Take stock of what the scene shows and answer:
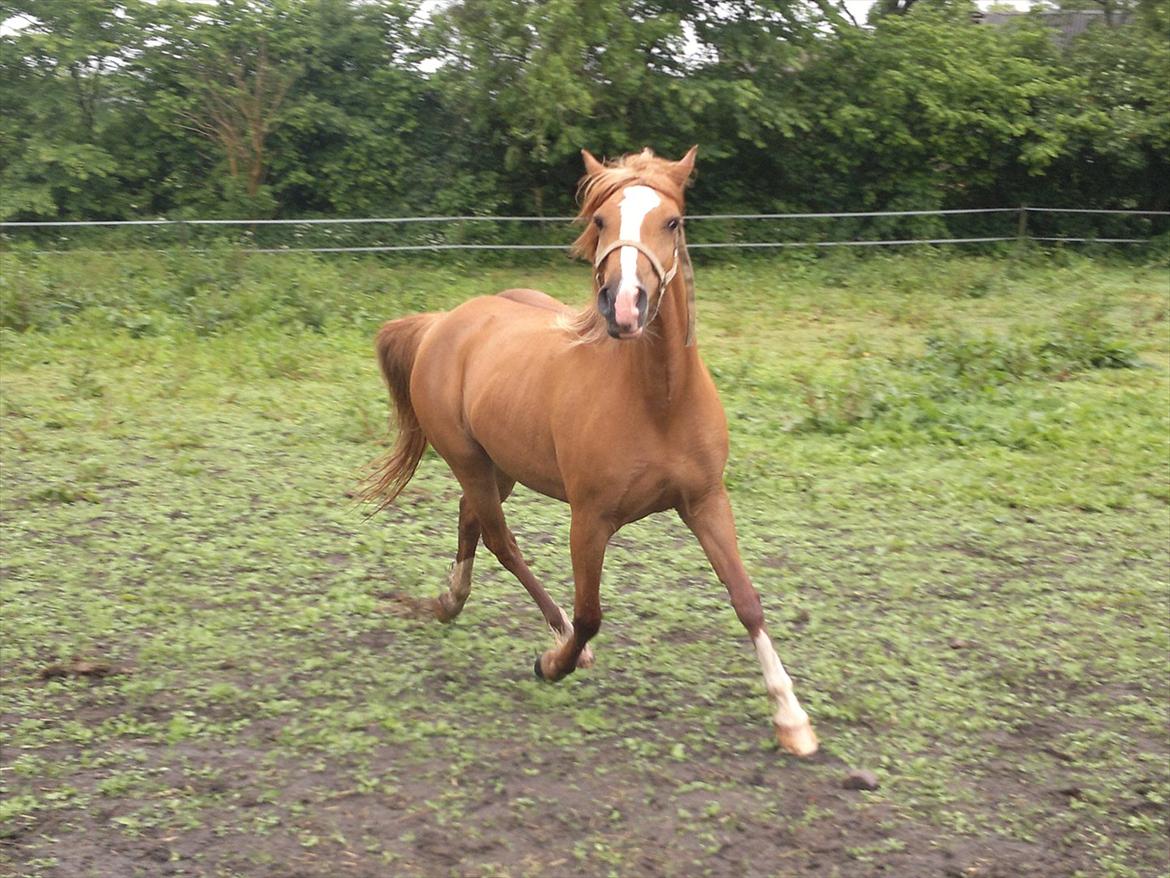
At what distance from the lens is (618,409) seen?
11.4ft

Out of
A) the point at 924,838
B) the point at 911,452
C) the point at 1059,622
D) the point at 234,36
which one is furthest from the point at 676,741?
the point at 234,36

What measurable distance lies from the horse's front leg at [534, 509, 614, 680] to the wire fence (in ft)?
34.3

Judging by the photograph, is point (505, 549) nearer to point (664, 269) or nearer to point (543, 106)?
point (664, 269)

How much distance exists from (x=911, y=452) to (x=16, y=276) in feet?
28.6

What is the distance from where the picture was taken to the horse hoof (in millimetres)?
3477

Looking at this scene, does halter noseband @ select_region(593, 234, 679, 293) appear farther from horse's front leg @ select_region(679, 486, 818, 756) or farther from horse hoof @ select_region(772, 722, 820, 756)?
horse hoof @ select_region(772, 722, 820, 756)

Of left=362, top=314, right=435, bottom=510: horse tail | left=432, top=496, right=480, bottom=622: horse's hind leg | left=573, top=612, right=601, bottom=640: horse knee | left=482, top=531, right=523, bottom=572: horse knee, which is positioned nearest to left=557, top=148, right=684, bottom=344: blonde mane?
left=573, top=612, right=601, bottom=640: horse knee

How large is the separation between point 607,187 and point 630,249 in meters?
0.39

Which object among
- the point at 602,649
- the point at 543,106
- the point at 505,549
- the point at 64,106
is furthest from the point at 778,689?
the point at 64,106

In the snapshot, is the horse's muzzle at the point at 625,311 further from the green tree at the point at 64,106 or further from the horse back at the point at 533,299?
the green tree at the point at 64,106

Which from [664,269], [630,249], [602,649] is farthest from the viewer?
[602,649]

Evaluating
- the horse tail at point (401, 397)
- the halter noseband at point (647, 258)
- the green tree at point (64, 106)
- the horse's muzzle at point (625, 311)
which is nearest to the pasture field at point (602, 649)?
the horse tail at point (401, 397)

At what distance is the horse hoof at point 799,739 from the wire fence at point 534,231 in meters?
11.0

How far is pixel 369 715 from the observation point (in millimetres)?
3752
